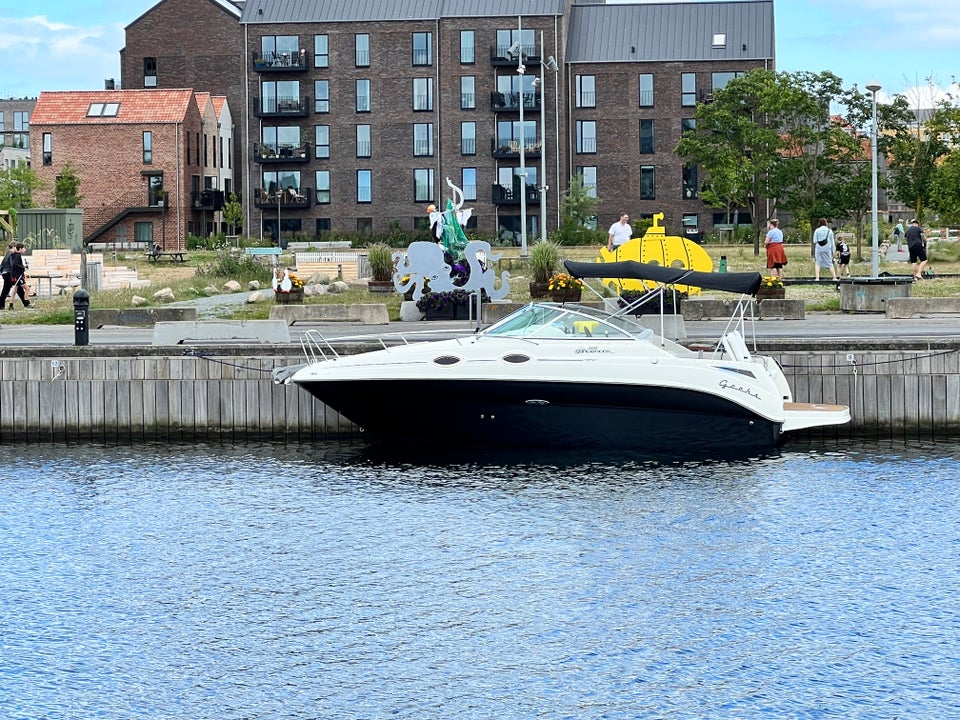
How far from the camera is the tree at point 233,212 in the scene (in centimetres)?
9144

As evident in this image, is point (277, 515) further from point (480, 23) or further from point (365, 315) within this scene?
point (480, 23)

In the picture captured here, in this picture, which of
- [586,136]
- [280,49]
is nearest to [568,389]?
[586,136]

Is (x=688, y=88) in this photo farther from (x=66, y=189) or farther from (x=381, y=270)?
(x=381, y=270)

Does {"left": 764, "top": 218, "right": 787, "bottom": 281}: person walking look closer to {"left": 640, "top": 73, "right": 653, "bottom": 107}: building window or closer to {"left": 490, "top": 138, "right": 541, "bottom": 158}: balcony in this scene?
{"left": 490, "top": 138, "right": 541, "bottom": 158}: balcony

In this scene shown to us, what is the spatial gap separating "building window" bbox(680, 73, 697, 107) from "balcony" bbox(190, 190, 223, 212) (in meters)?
28.4

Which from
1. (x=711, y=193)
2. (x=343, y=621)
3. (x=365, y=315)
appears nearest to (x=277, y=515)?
(x=343, y=621)

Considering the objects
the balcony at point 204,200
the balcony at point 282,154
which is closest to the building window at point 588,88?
the balcony at point 282,154

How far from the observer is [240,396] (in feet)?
82.8

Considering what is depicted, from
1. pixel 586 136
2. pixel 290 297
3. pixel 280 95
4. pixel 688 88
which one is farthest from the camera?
pixel 280 95

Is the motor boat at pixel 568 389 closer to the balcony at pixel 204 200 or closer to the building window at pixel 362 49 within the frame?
A: the building window at pixel 362 49

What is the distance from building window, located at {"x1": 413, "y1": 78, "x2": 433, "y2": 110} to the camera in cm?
9075

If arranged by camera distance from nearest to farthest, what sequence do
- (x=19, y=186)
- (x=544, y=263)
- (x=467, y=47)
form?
(x=544, y=263), (x=19, y=186), (x=467, y=47)

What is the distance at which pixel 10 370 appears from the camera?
1012 inches

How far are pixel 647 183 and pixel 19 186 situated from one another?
36.0 m
